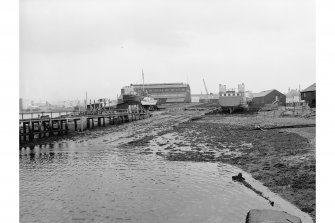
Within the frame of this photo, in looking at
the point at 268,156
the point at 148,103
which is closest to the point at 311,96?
the point at 268,156

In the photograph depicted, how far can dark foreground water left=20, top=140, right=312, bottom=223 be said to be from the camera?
1117cm

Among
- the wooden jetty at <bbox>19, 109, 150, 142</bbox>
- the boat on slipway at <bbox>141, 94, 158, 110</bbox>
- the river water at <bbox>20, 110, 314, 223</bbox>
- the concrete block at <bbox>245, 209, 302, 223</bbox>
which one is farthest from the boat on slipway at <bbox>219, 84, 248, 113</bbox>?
the concrete block at <bbox>245, 209, 302, 223</bbox>

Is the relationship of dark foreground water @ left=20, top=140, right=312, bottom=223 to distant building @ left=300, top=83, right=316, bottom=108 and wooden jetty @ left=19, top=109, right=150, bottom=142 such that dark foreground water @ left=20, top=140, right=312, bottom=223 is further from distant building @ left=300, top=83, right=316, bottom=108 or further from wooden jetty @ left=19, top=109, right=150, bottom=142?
distant building @ left=300, top=83, right=316, bottom=108

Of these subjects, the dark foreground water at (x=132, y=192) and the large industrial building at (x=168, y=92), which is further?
the large industrial building at (x=168, y=92)

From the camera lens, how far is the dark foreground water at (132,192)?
11.2m

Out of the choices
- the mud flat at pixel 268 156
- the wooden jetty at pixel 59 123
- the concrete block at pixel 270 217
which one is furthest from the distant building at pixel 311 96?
the concrete block at pixel 270 217

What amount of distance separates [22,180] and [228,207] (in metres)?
12.1

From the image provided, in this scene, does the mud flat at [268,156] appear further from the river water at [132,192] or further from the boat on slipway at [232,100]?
the boat on slipway at [232,100]

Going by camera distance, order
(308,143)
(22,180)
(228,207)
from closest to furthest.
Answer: (228,207) < (22,180) < (308,143)

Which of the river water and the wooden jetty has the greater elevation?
the wooden jetty

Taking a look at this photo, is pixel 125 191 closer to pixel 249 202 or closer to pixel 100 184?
pixel 100 184

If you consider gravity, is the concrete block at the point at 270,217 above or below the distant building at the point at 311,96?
below

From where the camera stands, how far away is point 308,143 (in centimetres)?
2066
